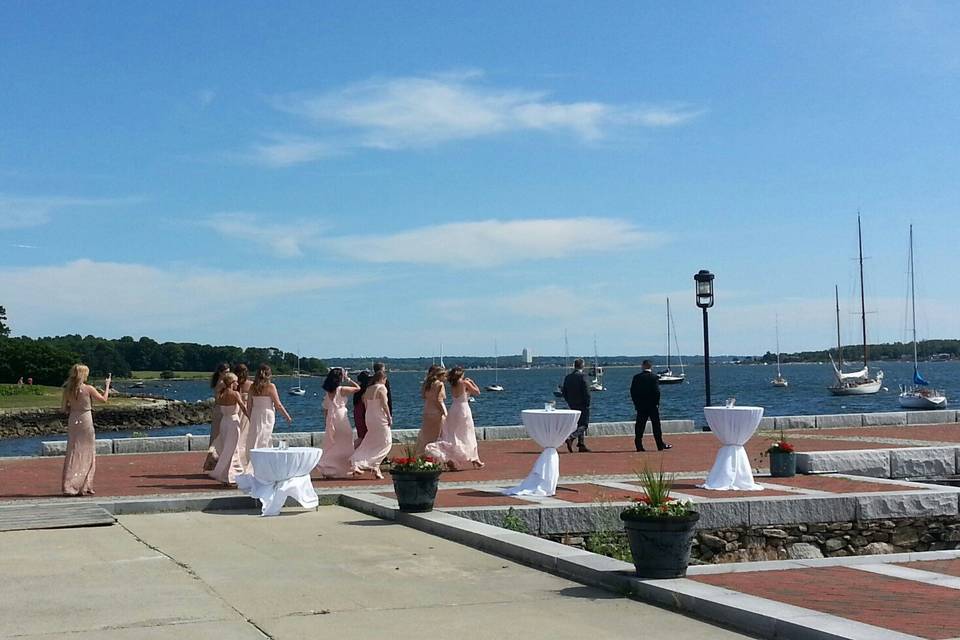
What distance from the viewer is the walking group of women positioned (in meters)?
16.5

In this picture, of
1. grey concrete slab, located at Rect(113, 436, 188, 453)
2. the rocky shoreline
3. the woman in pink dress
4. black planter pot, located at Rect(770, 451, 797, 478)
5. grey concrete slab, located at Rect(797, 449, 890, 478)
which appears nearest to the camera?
black planter pot, located at Rect(770, 451, 797, 478)

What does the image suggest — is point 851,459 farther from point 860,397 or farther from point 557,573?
point 860,397

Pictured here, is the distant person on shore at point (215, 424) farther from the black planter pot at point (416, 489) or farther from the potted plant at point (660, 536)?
the potted plant at point (660, 536)

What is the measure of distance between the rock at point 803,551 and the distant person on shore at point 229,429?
8.28 meters

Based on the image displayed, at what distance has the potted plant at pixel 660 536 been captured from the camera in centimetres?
935

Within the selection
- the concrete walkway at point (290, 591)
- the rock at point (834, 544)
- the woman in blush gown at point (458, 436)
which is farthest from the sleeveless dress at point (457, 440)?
the rock at point (834, 544)

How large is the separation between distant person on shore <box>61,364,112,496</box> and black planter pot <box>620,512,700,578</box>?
9324 mm

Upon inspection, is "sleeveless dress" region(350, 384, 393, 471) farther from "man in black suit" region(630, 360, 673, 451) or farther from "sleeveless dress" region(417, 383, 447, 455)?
"man in black suit" region(630, 360, 673, 451)

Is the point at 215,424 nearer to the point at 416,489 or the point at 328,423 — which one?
the point at 328,423

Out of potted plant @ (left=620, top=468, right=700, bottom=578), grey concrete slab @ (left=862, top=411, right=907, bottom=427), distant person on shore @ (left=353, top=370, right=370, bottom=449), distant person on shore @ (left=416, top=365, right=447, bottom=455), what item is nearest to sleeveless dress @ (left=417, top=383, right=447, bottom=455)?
distant person on shore @ (left=416, top=365, right=447, bottom=455)

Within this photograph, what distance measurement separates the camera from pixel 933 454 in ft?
61.3

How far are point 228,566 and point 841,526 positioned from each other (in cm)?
786

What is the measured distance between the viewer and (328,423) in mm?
18938

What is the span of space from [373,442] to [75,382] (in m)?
4.84
